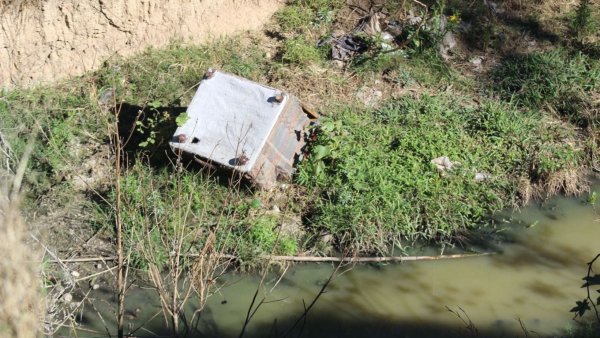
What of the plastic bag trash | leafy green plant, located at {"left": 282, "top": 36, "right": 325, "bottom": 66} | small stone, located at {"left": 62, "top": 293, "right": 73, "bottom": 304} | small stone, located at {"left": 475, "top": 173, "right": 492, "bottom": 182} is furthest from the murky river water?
leafy green plant, located at {"left": 282, "top": 36, "right": 325, "bottom": 66}

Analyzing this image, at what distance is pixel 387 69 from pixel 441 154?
115 centimetres

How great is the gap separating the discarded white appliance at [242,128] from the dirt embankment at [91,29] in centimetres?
140

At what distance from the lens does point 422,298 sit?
18.6 feet

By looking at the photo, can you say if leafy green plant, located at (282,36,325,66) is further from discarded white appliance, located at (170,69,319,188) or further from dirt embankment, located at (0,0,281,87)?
discarded white appliance, located at (170,69,319,188)

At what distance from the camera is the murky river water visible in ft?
17.8

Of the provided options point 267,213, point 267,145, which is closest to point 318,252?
point 267,213

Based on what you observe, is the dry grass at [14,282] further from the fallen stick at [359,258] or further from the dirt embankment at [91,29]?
the dirt embankment at [91,29]

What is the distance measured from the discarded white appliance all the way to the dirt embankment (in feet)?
4.58

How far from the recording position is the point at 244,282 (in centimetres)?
582

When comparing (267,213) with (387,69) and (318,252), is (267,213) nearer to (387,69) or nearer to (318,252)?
(318,252)

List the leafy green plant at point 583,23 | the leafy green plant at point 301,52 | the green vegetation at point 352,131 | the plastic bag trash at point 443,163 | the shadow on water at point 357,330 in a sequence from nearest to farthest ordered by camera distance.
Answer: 1. the shadow on water at point 357,330
2. the green vegetation at point 352,131
3. the plastic bag trash at point 443,163
4. the leafy green plant at point 301,52
5. the leafy green plant at point 583,23

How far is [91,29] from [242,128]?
6.60ft

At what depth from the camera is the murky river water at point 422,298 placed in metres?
5.44

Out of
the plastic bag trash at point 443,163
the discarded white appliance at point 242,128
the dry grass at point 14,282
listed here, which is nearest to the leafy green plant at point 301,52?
the discarded white appliance at point 242,128
